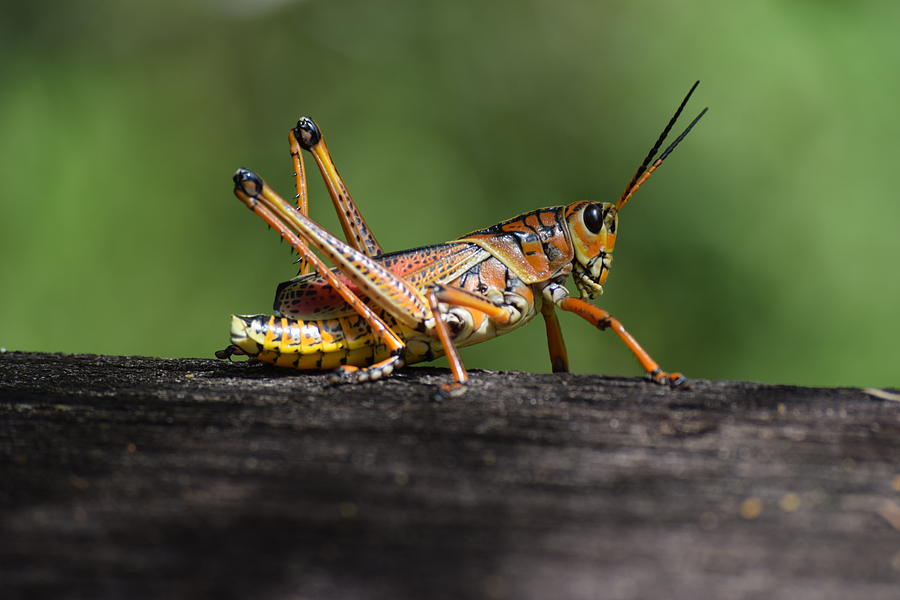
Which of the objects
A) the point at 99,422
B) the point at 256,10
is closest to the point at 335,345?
the point at 99,422

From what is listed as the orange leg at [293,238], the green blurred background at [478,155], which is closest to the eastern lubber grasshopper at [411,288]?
the orange leg at [293,238]

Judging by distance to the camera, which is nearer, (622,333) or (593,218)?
(622,333)

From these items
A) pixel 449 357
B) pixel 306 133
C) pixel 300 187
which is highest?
pixel 306 133

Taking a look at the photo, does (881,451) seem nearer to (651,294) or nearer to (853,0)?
(651,294)

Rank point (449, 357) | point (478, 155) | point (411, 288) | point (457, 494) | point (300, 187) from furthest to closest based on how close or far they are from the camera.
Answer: point (478, 155) → point (300, 187) → point (411, 288) → point (449, 357) → point (457, 494)

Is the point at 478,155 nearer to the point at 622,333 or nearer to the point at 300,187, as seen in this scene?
the point at 300,187

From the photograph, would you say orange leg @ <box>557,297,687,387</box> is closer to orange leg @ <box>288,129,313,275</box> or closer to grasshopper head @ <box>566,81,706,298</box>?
grasshopper head @ <box>566,81,706,298</box>

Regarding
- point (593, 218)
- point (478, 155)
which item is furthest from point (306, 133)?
point (478, 155)
